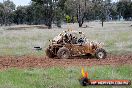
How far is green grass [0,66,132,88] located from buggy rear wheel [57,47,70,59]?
5279mm

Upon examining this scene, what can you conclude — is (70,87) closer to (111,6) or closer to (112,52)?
(112,52)

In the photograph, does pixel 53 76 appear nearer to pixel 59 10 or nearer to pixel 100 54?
pixel 100 54

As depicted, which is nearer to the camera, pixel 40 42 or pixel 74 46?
pixel 74 46

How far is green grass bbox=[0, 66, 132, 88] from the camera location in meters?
11.5

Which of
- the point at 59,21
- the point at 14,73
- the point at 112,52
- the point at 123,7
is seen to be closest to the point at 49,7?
the point at 59,21

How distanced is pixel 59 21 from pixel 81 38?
85.4 meters

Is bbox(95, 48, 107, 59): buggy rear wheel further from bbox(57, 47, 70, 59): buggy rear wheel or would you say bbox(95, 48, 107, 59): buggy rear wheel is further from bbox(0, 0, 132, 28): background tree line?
bbox(0, 0, 132, 28): background tree line

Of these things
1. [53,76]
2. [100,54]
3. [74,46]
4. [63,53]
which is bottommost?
[100,54]

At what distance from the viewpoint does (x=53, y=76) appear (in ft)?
43.2

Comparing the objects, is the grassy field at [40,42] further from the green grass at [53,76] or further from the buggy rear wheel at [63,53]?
the green grass at [53,76]

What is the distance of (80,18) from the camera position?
94.4 meters

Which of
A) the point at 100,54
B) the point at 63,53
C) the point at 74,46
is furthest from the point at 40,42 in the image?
the point at 100,54

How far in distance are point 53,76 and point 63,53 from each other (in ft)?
23.7

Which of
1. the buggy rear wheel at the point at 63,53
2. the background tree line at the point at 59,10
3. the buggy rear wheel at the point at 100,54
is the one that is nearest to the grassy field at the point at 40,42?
the buggy rear wheel at the point at 63,53
